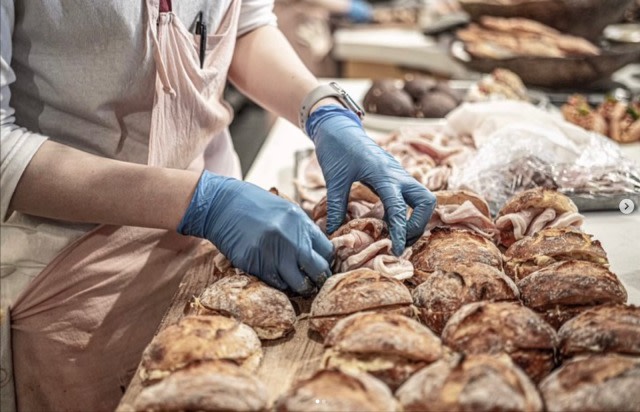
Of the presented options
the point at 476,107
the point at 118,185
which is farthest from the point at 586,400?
Result: the point at 476,107

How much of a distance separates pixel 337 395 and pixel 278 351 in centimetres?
36

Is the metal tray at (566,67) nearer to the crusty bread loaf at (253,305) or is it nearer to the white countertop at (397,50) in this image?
the white countertop at (397,50)

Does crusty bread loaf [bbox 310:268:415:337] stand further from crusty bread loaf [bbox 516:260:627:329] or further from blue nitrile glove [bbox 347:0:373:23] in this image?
blue nitrile glove [bbox 347:0:373:23]

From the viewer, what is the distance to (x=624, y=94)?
12.5 ft

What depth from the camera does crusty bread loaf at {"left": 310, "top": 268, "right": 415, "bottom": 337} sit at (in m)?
1.58

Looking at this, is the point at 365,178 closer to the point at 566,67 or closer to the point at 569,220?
the point at 569,220

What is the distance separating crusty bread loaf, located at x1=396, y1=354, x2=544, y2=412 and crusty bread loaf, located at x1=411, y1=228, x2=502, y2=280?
468mm

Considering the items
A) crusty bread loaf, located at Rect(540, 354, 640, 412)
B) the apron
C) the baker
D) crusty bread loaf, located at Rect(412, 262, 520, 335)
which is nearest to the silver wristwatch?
the baker

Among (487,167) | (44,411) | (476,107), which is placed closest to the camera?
(44,411)

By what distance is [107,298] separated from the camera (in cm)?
213

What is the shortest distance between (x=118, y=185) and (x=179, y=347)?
0.55m

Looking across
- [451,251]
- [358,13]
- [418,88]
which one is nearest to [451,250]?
[451,251]

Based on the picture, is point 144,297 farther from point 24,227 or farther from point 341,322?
point 341,322

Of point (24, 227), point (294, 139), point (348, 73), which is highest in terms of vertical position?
point (24, 227)
